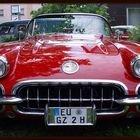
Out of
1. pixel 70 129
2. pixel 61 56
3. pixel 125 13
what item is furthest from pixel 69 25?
pixel 125 13

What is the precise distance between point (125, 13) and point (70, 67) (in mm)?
19918

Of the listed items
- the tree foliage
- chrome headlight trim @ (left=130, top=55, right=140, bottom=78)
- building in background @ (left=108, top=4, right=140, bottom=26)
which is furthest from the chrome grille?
building in background @ (left=108, top=4, right=140, bottom=26)

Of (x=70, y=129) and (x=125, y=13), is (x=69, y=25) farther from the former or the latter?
(x=125, y=13)

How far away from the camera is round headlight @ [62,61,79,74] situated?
394 cm

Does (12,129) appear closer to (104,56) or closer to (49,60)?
(49,60)

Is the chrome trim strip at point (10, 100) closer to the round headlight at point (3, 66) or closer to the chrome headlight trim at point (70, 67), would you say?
the round headlight at point (3, 66)

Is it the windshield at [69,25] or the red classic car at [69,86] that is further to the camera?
the windshield at [69,25]

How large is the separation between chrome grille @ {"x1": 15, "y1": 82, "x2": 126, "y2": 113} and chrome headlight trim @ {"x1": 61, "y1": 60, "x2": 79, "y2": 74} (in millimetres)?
174

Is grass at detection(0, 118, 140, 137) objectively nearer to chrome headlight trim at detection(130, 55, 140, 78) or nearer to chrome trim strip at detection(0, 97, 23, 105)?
chrome trim strip at detection(0, 97, 23, 105)

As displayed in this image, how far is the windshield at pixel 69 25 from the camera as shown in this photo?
5.73m

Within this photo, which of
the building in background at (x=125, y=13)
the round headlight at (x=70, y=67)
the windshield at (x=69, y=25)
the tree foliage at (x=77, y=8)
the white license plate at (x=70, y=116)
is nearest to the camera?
the white license plate at (x=70, y=116)

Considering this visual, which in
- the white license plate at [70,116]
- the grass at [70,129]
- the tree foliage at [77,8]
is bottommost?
the grass at [70,129]

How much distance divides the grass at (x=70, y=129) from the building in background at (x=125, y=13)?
763 inches

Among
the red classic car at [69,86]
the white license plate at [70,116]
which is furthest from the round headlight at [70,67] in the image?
the white license plate at [70,116]
